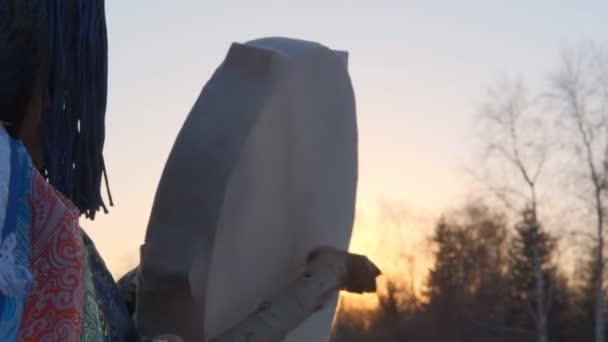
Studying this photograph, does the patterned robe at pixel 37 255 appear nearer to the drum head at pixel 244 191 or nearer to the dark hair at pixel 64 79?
the dark hair at pixel 64 79

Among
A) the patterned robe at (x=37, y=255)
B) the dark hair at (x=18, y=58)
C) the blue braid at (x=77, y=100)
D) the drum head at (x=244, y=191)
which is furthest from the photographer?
the drum head at (x=244, y=191)

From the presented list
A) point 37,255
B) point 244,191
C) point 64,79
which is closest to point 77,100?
point 64,79

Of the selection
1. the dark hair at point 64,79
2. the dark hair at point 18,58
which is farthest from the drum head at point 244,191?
the dark hair at point 18,58

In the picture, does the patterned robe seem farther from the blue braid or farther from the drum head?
the drum head

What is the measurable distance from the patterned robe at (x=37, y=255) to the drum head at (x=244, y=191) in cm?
80

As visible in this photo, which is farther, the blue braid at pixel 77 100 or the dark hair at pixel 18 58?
the blue braid at pixel 77 100

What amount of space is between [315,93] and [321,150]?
0.60ft

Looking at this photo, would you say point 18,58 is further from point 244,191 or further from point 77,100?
point 244,191

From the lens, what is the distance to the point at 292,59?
98.3 inches

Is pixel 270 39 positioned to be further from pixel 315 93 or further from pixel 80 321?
pixel 80 321

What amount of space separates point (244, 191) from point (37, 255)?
106 cm

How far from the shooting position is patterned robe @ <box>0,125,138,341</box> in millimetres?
1132

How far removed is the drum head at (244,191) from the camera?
82.3 inches

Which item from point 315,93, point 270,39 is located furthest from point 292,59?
point 315,93
